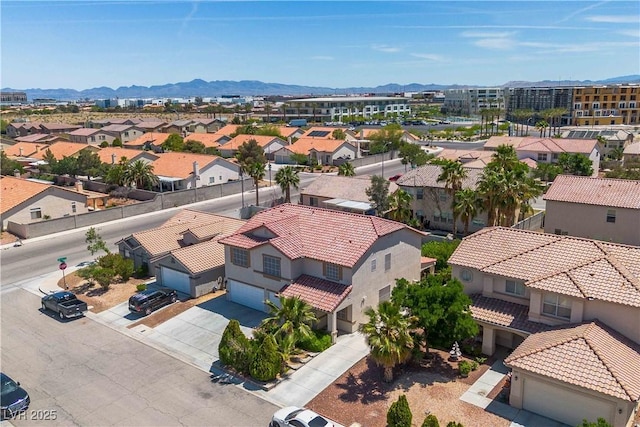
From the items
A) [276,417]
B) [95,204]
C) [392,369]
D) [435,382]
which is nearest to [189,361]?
Result: [276,417]

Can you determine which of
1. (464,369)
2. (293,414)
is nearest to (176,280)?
(293,414)

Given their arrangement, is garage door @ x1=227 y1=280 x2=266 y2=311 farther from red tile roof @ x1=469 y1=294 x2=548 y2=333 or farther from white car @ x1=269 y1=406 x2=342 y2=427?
red tile roof @ x1=469 y1=294 x2=548 y2=333

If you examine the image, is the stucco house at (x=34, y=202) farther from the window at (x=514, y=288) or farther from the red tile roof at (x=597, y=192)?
the red tile roof at (x=597, y=192)

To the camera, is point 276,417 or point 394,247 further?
point 394,247

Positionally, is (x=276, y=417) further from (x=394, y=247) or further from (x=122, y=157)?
(x=122, y=157)

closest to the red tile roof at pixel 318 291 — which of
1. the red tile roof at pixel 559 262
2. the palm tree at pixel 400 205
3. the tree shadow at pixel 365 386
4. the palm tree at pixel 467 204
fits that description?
the tree shadow at pixel 365 386

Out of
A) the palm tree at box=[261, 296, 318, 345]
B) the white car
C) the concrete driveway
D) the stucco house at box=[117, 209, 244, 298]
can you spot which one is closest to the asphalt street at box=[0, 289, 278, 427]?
the concrete driveway

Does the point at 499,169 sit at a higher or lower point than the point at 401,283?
higher
